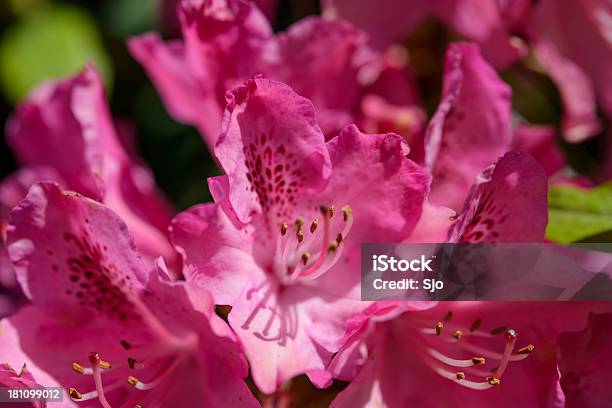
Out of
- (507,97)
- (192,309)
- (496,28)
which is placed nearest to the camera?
(192,309)

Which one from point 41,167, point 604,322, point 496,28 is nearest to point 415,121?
point 496,28

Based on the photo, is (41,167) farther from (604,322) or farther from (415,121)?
(604,322)

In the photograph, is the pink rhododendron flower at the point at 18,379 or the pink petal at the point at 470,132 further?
the pink petal at the point at 470,132

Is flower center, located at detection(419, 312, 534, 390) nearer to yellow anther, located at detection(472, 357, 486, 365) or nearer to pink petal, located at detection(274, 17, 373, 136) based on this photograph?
yellow anther, located at detection(472, 357, 486, 365)

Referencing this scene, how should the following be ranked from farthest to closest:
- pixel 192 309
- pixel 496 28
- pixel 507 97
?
pixel 496 28
pixel 507 97
pixel 192 309

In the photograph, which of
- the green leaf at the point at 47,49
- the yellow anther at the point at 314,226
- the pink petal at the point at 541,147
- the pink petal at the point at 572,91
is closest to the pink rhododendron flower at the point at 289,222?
the yellow anther at the point at 314,226

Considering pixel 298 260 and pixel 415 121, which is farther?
pixel 415 121

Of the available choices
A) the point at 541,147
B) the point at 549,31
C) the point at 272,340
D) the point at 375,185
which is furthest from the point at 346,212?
the point at 549,31

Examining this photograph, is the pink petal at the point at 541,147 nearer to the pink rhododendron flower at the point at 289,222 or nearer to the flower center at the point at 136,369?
the pink rhododendron flower at the point at 289,222
